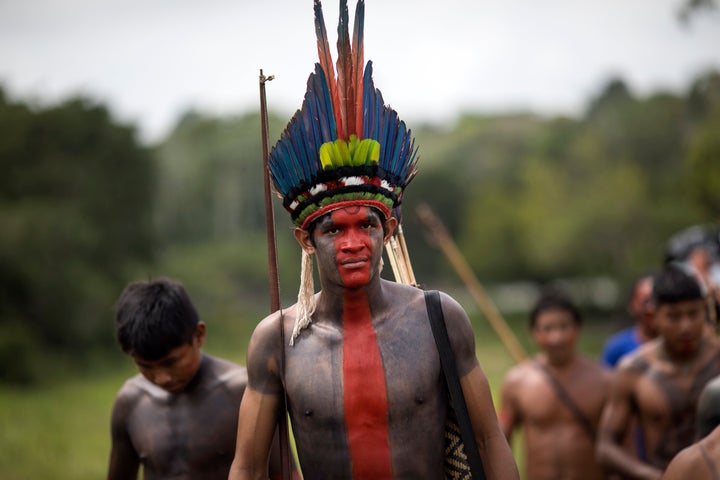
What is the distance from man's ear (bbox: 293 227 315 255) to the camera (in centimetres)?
395

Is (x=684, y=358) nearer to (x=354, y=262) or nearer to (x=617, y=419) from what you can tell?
(x=617, y=419)

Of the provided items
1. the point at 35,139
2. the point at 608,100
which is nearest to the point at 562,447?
the point at 35,139

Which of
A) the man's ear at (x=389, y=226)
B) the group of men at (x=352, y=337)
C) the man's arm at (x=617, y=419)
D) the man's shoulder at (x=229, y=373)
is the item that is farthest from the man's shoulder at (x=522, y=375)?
the man's ear at (x=389, y=226)

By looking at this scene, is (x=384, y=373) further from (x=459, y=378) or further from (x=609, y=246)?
(x=609, y=246)

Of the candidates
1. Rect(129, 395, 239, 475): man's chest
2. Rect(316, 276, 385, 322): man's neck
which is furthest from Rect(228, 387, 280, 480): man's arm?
Rect(129, 395, 239, 475): man's chest

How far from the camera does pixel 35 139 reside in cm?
2559

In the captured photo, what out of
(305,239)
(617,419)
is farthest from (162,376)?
(617,419)

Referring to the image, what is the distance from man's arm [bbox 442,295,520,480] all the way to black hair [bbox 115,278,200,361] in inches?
58.3

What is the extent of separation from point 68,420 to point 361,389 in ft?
49.6

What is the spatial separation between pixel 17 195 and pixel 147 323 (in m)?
21.4

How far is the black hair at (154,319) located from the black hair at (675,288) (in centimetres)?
273

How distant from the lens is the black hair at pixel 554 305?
24.7ft

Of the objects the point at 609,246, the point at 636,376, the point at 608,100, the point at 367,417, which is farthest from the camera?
the point at 608,100

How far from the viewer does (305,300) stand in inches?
159
